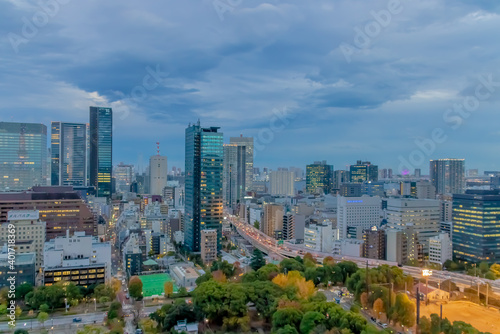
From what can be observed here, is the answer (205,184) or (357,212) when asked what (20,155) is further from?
(357,212)

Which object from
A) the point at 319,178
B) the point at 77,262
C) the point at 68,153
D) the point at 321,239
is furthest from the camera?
the point at 319,178

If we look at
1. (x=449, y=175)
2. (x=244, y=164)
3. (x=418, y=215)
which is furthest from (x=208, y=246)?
(x=244, y=164)

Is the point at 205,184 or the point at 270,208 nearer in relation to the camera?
the point at 205,184

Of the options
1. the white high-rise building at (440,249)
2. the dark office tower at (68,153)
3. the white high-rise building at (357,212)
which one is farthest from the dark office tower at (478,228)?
the dark office tower at (68,153)

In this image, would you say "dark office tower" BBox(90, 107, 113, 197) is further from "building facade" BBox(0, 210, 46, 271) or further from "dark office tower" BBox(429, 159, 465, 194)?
"dark office tower" BBox(429, 159, 465, 194)

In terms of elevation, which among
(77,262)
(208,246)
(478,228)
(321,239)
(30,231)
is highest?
(30,231)

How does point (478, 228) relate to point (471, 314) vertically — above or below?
above

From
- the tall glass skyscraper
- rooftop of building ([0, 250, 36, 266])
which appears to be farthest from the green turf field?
the tall glass skyscraper

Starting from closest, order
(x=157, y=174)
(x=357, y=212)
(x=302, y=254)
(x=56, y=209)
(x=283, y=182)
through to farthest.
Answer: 1. (x=302, y=254)
2. (x=56, y=209)
3. (x=357, y=212)
4. (x=157, y=174)
5. (x=283, y=182)
